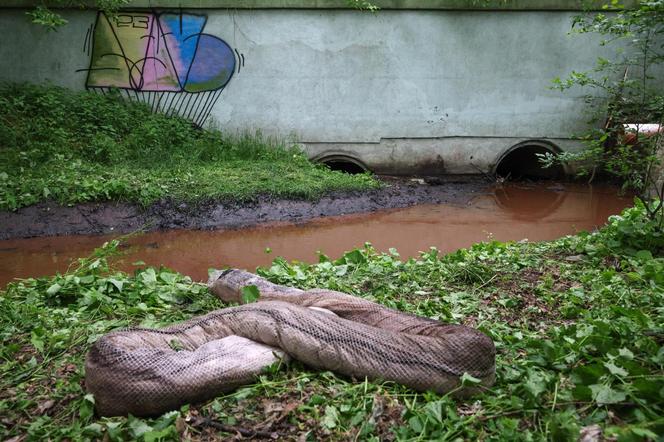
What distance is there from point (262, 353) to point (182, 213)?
523 cm

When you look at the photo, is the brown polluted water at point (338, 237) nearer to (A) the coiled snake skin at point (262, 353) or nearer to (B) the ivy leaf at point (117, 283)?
(B) the ivy leaf at point (117, 283)

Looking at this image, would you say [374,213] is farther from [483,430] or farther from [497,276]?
Result: [483,430]

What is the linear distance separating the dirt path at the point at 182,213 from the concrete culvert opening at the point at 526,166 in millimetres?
2910

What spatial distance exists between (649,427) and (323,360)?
141 cm

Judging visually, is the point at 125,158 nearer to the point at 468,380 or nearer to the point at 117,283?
the point at 117,283

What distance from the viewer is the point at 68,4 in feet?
32.1

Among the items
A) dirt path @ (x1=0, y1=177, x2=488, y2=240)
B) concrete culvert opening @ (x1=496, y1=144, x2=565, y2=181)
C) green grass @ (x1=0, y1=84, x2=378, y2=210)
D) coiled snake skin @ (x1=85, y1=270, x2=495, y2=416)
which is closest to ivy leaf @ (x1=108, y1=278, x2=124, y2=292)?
coiled snake skin @ (x1=85, y1=270, x2=495, y2=416)

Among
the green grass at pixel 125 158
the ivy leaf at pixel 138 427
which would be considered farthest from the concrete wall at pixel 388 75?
the ivy leaf at pixel 138 427

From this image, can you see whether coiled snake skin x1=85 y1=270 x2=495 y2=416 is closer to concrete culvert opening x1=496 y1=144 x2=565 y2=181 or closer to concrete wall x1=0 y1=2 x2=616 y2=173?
concrete wall x1=0 y1=2 x2=616 y2=173

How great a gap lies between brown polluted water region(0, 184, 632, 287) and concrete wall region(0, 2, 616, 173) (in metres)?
1.86

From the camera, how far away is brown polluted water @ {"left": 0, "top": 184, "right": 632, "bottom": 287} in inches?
246

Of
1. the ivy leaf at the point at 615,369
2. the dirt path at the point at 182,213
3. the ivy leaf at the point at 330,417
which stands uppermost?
the ivy leaf at the point at 615,369

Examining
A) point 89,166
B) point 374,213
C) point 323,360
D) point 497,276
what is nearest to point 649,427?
point 323,360

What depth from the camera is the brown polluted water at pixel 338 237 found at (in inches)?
246
